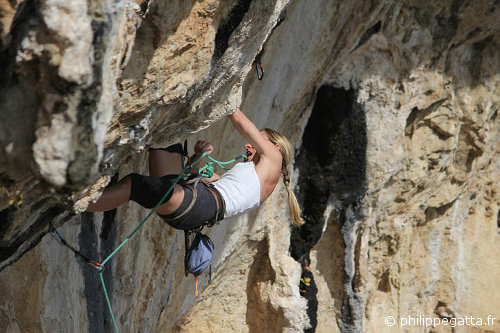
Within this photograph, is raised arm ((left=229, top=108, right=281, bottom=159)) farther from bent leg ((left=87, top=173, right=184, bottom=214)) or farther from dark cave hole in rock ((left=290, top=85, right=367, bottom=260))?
dark cave hole in rock ((left=290, top=85, right=367, bottom=260))

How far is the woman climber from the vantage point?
3064 millimetres

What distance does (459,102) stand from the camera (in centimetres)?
586

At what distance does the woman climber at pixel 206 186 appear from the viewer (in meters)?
3.06

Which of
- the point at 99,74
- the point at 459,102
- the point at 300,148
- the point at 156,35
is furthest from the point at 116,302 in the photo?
the point at 459,102

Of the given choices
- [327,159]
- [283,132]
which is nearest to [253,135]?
[283,132]

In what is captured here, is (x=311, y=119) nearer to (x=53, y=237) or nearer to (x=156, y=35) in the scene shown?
(x=53, y=237)

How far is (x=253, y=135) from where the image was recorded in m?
3.60

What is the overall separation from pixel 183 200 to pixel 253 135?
631 mm

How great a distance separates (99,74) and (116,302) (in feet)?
8.87

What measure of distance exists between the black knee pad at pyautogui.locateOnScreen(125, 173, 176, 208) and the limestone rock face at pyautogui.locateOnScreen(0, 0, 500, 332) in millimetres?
129

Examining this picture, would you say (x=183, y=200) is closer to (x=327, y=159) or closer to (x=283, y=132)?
(x=283, y=132)

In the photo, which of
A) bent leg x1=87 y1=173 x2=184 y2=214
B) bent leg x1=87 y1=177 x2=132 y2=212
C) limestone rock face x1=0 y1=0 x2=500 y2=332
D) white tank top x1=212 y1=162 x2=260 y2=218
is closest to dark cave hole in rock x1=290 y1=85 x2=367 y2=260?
limestone rock face x1=0 y1=0 x2=500 y2=332

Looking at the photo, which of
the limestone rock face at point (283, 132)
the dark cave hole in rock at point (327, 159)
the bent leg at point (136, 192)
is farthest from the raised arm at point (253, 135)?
the dark cave hole in rock at point (327, 159)

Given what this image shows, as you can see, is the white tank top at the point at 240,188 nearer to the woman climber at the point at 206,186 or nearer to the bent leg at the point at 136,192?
the woman climber at the point at 206,186
